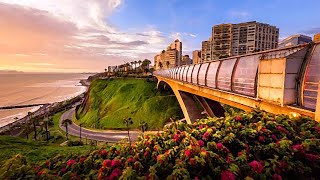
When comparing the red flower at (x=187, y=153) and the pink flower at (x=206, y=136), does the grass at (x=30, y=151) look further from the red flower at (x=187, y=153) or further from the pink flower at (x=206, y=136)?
the red flower at (x=187, y=153)

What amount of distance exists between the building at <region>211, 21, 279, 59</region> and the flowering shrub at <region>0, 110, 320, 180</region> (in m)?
113

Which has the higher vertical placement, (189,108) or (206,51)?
(206,51)

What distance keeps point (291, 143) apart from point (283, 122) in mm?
1384

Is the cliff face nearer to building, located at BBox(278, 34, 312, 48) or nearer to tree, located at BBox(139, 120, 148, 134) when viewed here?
tree, located at BBox(139, 120, 148, 134)

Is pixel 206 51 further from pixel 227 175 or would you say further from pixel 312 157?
pixel 227 175

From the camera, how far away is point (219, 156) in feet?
16.1

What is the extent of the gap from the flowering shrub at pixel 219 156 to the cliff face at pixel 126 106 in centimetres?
4874

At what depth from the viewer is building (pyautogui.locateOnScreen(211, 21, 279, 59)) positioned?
370 feet

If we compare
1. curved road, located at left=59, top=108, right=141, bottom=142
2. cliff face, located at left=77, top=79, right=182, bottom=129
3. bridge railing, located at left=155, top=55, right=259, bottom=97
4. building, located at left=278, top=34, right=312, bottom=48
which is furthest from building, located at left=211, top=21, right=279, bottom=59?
bridge railing, located at left=155, top=55, right=259, bottom=97

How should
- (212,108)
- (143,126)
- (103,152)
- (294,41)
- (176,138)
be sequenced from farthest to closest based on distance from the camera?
(143,126)
(294,41)
(212,108)
(103,152)
(176,138)

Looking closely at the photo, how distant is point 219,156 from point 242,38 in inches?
4961

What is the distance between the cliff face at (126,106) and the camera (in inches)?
2291

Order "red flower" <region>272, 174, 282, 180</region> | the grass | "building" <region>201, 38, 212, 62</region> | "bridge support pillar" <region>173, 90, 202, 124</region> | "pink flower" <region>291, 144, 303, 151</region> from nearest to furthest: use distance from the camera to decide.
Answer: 1. "red flower" <region>272, 174, 282, 180</region>
2. "pink flower" <region>291, 144, 303, 151</region>
3. the grass
4. "bridge support pillar" <region>173, 90, 202, 124</region>
5. "building" <region>201, 38, 212, 62</region>

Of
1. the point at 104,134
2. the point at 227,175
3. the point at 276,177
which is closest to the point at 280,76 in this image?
the point at 276,177
